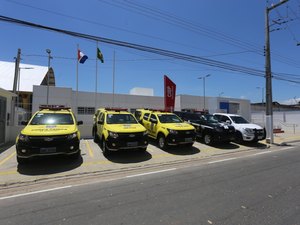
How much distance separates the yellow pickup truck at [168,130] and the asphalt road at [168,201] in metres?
3.74

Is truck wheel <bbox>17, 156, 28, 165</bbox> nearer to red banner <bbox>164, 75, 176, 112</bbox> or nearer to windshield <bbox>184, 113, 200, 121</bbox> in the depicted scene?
windshield <bbox>184, 113, 200, 121</bbox>

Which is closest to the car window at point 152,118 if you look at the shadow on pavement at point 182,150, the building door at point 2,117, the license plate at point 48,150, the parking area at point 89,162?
the parking area at point 89,162

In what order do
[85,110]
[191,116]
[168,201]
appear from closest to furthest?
[168,201]
[191,116]
[85,110]

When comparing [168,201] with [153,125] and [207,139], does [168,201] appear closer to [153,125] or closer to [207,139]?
[153,125]

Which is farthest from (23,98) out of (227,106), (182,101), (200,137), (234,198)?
(234,198)

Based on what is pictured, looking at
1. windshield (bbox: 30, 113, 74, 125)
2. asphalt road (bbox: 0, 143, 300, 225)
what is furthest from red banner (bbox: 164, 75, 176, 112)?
asphalt road (bbox: 0, 143, 300, 225)

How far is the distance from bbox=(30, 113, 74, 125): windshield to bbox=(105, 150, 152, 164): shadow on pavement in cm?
234

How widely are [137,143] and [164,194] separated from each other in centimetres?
420

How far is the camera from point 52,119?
29.5 feet

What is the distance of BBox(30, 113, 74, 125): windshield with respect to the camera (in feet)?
28.6

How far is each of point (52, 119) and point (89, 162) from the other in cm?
244

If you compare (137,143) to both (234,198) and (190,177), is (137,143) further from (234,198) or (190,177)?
(234,198)

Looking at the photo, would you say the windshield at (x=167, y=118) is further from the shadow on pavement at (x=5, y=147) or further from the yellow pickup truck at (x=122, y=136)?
the shadow on pavement at (x=5, y=147)

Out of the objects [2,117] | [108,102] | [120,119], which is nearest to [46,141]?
[120,119]
